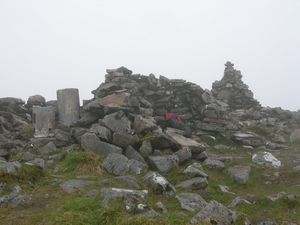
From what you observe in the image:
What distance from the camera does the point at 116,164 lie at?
14.3 metres

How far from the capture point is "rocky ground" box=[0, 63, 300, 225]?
10.5m

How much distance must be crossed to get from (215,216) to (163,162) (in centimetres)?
517

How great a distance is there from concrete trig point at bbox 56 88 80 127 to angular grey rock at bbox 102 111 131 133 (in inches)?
105

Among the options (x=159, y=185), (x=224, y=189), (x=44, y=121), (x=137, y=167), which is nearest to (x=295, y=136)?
(x=224, y=189)

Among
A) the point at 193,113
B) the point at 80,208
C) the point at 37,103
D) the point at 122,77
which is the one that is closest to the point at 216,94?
the point at 193,113

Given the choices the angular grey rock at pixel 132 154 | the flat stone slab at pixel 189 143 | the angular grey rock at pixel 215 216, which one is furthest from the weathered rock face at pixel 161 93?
the angular grey rock at pixel 215 216

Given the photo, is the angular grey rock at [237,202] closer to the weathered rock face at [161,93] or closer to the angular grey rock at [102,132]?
the angular grey rock at [102,132]

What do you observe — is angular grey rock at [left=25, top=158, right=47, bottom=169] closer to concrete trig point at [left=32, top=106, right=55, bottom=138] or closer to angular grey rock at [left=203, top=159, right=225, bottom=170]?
concrete trig point at [left=32, top=106, right=55, bottom=138]

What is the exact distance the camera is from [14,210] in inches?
423

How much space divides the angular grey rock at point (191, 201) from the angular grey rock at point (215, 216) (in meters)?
1.19

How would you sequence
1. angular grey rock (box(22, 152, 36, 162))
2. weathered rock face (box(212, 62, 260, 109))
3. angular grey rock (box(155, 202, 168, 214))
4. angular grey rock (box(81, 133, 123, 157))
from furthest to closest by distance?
1. weathered rock face (box(212, 62, 260, 109))
2. angular grey rock (box(81, 133, 123, 157))
3. angular grey rock (box(22, 152, 36, 162))
4. angular grey rock (box(155, 202, 168, 214))

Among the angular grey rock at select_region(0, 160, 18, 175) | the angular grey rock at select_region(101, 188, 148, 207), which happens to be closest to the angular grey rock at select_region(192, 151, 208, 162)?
the angular grey rock at select_region(101, 188, 148, 207)

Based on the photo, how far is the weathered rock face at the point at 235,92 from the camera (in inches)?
1244

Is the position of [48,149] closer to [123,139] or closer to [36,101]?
[123,139]
